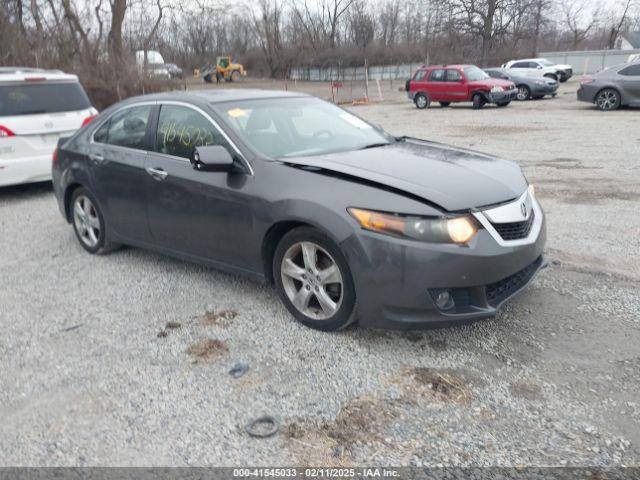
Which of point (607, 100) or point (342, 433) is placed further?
point (607, 100)

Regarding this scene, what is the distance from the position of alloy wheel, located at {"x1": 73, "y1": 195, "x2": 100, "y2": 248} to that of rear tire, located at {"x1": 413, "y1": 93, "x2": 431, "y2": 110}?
799 inches

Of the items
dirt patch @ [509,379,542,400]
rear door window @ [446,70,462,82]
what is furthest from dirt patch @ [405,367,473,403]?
rear door window @ [446,70,462,82]

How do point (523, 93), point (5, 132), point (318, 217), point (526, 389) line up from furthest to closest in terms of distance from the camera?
point (523, 93), point (5, 132), point (318, 217), point (526, 389)

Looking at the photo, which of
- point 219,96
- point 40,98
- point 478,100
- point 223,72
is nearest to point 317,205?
point 219,96

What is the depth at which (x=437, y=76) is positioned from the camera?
2372cm

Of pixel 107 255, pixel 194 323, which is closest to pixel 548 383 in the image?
pixel 194 323

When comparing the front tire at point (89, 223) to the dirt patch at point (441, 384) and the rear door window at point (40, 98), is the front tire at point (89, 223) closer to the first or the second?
the rear door window at point (40, 98)

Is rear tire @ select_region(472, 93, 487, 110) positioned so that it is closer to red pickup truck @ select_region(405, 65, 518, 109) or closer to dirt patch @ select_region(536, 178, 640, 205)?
red pickup truck @ select_region(405, 65, 518, 109)

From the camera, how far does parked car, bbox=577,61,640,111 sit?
18.2m

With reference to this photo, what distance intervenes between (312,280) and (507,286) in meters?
1.23

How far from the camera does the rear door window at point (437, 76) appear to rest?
929 inches

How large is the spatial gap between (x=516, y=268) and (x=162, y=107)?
312cm

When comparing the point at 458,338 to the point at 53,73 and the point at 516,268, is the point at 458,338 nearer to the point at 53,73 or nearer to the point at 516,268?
the point at 516,268

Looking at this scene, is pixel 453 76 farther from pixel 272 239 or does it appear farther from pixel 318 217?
pixel 318 217
